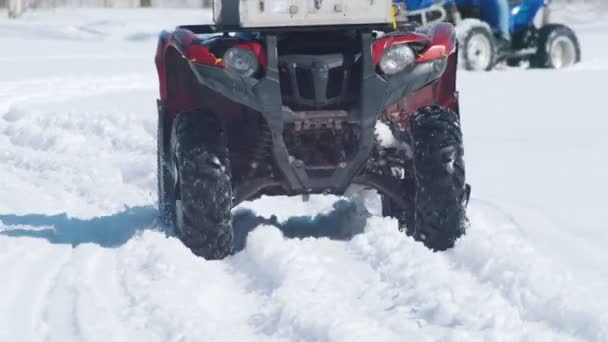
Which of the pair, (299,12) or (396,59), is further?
(396,59)

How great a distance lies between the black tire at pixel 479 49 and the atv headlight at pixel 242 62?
1166cm

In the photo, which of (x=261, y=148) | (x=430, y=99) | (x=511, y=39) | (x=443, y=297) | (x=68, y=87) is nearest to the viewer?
(x=443, y=297)

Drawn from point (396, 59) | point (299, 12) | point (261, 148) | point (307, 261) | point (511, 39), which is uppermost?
point (299, 12)

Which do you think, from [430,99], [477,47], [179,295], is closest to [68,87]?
[477,47]

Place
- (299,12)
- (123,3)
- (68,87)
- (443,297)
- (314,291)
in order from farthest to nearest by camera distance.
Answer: (123,3), (68,87), (299,12), (314,291), (443,297)

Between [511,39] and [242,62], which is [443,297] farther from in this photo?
[511,39]

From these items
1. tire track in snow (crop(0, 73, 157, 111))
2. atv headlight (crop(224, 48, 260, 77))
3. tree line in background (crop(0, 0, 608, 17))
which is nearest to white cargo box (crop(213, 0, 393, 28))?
atv headlight (crop(224, 48, 260, 77))

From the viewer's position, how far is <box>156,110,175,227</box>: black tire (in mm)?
6785

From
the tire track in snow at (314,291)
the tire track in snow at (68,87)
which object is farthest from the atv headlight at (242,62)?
the tire track in snow at (68,87)

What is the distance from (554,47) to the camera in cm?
1866

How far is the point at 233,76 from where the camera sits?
5.98 m

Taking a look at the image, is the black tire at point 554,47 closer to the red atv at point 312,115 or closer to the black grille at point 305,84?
the red atv at point 312,115

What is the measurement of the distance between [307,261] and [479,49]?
12.3 meters

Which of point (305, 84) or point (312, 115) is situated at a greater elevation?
point (305, 84)
